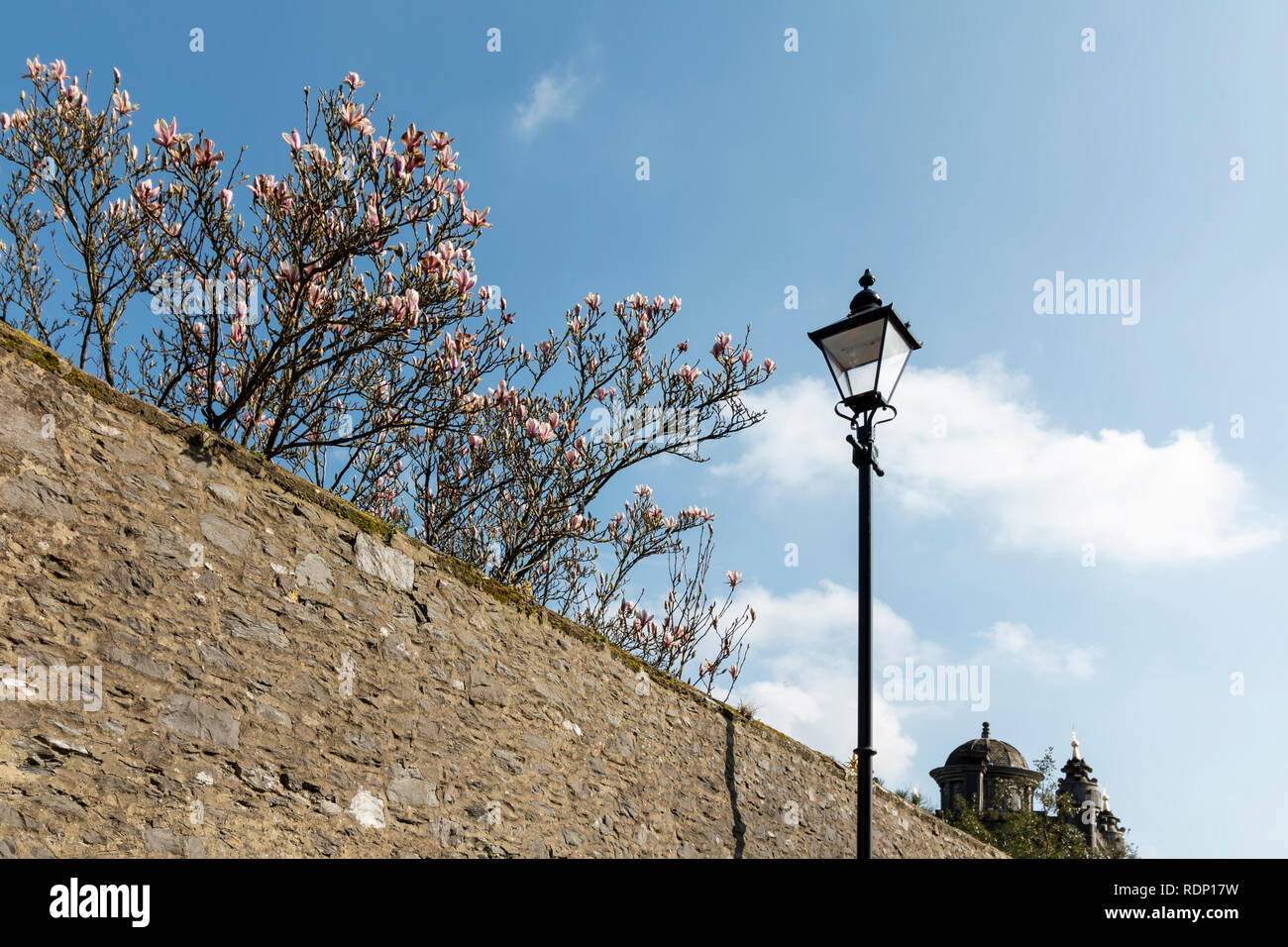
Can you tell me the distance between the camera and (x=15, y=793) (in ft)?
11.5

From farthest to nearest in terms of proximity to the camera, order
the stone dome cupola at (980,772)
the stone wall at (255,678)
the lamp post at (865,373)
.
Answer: the stone dome cupola at (980,772), the lamp post at (865,373), the stone wall at (255,678)

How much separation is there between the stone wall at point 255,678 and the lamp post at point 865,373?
2076 millimetres

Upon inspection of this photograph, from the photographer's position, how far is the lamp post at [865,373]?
20.0 ft

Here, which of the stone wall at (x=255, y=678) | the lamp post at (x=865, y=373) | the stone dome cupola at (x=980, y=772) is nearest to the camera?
the stone wall at (x=255, y=678)

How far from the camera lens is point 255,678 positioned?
4.51 meters

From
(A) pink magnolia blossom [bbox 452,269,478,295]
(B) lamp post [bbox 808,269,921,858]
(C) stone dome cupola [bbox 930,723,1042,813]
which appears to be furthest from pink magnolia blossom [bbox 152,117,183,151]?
(C) stone dome cupola [bbox 930,723,1042,813]

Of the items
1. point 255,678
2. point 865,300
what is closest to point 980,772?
point 865,300

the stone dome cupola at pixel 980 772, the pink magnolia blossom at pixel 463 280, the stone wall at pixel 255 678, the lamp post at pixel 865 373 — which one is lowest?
the stone dome cupola at pixel 980 772

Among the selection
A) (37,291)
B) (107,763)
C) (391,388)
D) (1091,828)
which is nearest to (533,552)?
(391,388)

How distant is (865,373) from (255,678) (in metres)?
4.23

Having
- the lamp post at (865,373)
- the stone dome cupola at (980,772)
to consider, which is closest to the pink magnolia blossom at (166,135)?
the lamp post at (865,373)

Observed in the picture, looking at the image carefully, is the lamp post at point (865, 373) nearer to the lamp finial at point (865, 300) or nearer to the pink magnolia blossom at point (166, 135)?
the lamp finial at point (865, 300)
